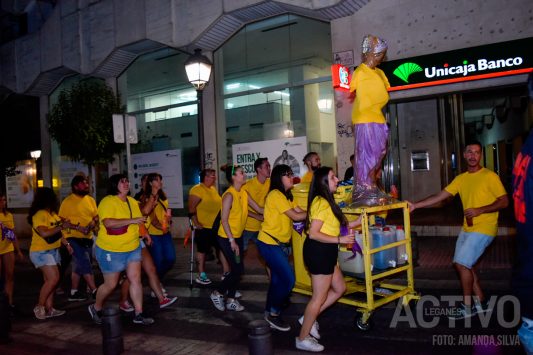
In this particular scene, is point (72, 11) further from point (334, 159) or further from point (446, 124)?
point (446, 124)

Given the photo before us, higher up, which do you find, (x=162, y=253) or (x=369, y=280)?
(x=162, y=253)

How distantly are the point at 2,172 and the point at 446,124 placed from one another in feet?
51.7

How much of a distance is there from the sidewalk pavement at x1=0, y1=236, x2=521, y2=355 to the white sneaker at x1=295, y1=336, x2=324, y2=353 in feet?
0.49

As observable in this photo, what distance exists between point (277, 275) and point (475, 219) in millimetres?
2329

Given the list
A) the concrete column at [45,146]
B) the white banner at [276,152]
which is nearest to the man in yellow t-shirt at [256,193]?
the white banner at [276,152]

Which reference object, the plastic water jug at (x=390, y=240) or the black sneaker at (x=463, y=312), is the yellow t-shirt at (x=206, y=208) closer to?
the plastic water jug at (x=390, y=240)

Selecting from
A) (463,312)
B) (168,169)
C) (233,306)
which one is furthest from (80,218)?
(168,169)

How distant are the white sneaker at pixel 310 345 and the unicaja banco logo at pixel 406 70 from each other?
769cm

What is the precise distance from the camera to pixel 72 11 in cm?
1680

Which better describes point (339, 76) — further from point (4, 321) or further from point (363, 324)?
point (4, 321)

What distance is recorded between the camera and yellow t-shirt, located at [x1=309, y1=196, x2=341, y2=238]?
4.69 m

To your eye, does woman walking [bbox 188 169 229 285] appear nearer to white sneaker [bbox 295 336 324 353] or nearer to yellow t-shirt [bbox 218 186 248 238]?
yellow t-shirt [bbox 218 186 248 238]

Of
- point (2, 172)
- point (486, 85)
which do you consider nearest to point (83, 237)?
point (486, 85)

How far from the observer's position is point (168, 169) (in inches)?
605
